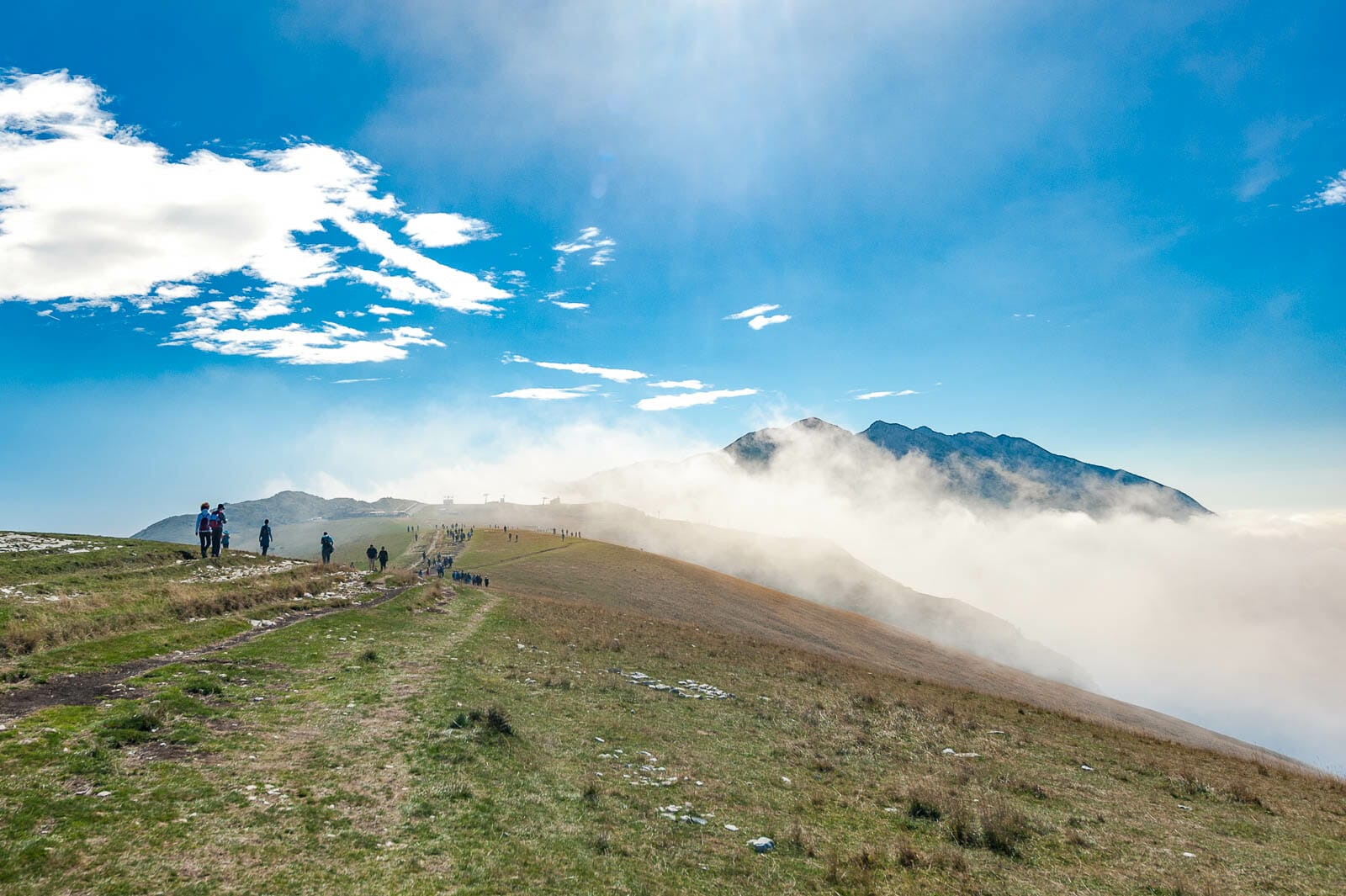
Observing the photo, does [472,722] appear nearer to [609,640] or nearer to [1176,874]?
[1176,874]

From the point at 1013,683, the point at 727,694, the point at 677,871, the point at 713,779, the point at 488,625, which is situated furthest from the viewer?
the point at 1013,683

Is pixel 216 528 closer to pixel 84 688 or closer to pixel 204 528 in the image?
pixel 204 528

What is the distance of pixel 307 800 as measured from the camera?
1101 centimetres

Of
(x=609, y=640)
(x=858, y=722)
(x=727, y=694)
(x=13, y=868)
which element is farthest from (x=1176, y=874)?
(x=609, y=640)

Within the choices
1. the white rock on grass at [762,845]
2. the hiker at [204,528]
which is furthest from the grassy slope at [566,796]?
the hiker at [204,528]

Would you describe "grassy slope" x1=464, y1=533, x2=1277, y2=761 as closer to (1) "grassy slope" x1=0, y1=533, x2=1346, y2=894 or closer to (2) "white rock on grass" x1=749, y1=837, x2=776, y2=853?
(1) "grassy slope" x1=0, y1=533, x2=1346, y2=894

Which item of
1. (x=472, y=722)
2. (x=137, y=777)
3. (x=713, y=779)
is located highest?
(x=137, y=777)

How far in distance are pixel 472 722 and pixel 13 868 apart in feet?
32.6

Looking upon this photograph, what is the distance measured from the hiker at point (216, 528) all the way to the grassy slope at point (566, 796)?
19923mm

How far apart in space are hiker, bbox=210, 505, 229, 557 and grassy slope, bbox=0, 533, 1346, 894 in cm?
1992

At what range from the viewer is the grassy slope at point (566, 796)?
9312 millimetres

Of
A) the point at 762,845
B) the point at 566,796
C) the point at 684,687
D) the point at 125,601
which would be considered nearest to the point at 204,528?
the point at 125,601

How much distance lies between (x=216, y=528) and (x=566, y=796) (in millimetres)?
39245

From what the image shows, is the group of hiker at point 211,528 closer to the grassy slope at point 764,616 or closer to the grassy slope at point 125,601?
the grassy slope at point 125,601
